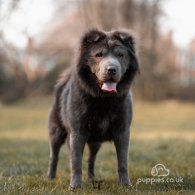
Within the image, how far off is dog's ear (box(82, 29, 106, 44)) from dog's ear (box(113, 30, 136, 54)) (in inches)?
7.2

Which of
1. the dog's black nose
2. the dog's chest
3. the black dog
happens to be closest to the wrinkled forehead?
the black dog

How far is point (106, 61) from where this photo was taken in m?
5.88

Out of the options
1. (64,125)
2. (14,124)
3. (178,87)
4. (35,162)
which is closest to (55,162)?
(64,125)

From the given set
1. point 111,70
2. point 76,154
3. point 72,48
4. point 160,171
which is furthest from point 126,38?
point 72,48

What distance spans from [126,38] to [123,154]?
1.53 m

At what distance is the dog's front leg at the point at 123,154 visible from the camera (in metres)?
6.26

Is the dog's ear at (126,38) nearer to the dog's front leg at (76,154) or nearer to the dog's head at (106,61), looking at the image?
the dog's head at (106,61)

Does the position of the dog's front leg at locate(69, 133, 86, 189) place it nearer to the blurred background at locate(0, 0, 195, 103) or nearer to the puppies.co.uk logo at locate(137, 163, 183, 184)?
the puppies.co.uk logo at locate(137, 163, 183, 184)

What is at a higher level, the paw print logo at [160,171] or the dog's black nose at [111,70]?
the dog's black nose at [111,70]

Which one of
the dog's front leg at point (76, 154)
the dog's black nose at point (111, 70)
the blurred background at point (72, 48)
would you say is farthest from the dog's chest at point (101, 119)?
the blurred background at point (72, 48)

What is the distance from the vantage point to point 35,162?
8.80 metres

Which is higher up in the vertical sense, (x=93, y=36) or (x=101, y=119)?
(x=93, y=36)

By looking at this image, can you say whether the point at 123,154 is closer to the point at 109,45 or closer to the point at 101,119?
the point at 101,119

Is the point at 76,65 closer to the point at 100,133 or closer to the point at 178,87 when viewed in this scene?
the point at 100,133
